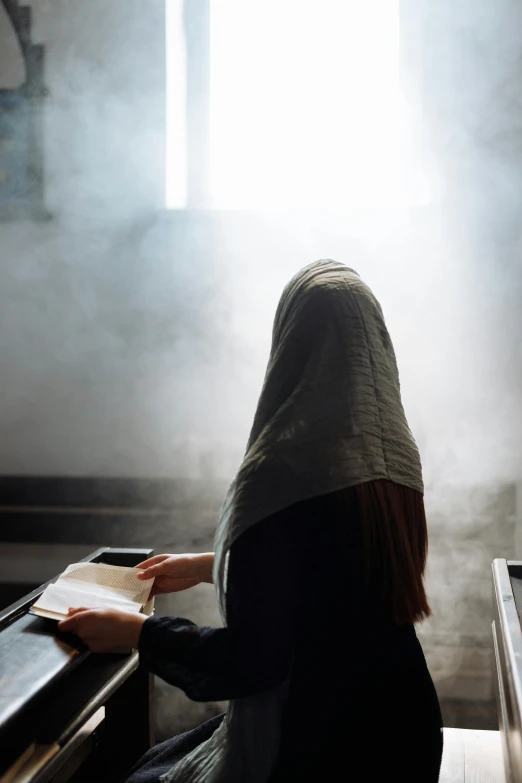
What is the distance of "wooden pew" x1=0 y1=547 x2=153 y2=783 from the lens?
90 cm

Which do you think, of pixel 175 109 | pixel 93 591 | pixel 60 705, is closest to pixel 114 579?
A: pixel 93 591

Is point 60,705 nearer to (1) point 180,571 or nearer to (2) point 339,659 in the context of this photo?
(1) point 180,571

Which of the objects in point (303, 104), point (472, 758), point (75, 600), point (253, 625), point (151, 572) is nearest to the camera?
point (253, 625)

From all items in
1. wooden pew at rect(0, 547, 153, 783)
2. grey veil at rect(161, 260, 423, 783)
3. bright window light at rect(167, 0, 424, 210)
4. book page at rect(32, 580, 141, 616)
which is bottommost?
wooden pew at rect(0, 547, 153, 783)

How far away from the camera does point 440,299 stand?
2121 mm

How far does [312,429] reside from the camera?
0.86 metres

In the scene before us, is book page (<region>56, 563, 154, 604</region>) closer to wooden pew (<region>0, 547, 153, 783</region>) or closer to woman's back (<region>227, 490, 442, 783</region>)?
wooden pew (<region>0, 547, 153, 783</region>)

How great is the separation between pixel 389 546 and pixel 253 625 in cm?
19

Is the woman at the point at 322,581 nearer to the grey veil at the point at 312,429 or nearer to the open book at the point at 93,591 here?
the grey veil at the point at 312,429

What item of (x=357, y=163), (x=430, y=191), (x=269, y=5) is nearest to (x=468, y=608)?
(x=430, y=191)

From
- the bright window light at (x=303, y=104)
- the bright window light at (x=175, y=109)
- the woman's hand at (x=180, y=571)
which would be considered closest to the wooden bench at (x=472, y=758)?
the woman's hand at (x=180, y=571)

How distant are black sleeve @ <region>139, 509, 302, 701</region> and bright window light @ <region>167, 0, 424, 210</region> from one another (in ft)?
5.07

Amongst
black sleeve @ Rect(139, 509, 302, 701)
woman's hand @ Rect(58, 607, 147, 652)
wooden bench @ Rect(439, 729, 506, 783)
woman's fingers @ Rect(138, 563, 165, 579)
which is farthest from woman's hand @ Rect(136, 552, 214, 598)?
wooden bench @ Rect(439, 729, 506, 783)

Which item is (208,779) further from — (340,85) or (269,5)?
(269,5)
